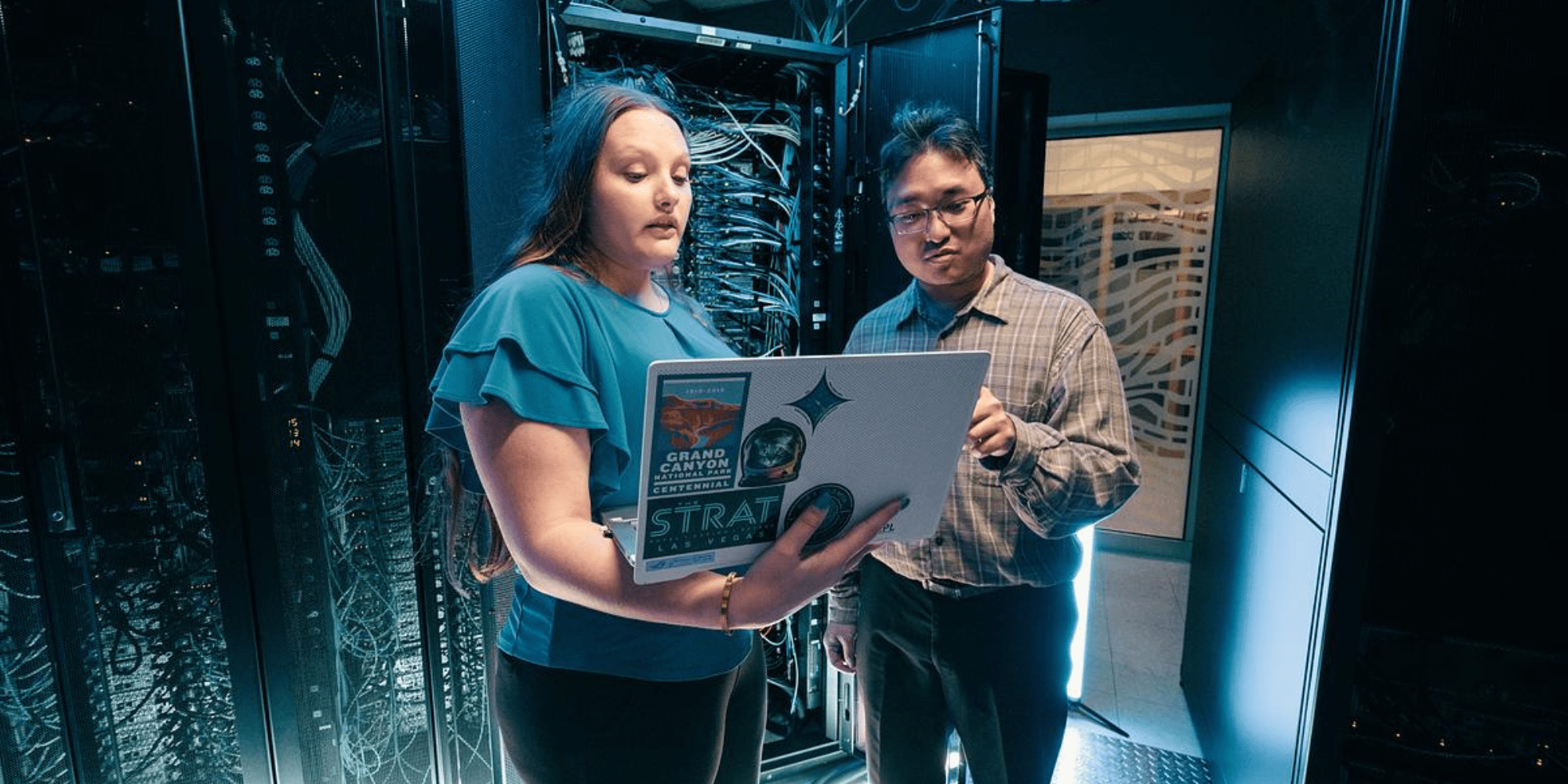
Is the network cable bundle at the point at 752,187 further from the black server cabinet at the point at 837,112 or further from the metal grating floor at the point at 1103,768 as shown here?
the metal grating floor at the point at 1103,768

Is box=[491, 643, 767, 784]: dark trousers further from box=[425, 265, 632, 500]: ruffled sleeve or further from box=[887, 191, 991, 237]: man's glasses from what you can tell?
box=[887, 191, 991, 237]: man's glasses

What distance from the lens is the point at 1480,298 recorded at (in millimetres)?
1224

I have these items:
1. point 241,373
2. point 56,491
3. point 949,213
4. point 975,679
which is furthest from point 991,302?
point 56,491

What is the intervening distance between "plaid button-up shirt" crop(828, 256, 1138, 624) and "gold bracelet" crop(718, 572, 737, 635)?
23.8 inches

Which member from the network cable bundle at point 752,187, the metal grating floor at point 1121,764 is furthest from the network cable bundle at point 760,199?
the metal grating floor at point 1121,764

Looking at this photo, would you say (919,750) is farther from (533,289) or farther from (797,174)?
(797,174)

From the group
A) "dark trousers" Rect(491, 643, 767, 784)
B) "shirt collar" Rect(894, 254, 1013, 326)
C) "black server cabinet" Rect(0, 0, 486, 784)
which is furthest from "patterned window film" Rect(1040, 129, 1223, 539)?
"dark trousers" Rect(491, 643, 767, 784)

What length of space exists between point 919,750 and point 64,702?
1.67 m

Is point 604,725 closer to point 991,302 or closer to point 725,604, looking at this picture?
point 725,604

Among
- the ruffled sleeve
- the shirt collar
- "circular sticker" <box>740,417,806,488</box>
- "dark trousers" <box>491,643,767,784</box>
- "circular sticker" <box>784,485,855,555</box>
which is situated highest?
the shirt collar

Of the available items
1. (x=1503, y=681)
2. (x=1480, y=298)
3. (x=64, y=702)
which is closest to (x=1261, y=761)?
(x=1503, y=681)

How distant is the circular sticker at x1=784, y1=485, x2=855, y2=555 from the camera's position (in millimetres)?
763

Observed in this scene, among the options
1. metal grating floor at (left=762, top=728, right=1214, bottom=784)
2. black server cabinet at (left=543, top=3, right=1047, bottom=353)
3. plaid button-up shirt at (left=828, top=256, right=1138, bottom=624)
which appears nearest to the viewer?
plaid button-up shirt at (left=828, top=256, right=1138, bottom=624)

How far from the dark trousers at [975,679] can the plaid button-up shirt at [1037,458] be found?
5 cm
